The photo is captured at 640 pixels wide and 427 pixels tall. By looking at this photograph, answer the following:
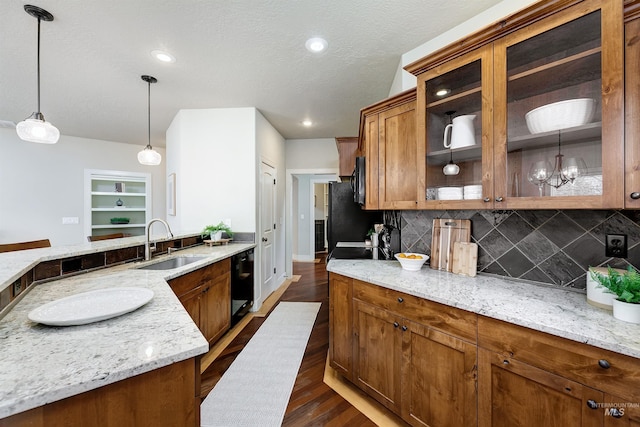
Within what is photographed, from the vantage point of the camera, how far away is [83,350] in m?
0.79

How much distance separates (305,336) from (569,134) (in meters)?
2.59

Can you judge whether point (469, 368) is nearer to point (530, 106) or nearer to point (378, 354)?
point (378, 354)

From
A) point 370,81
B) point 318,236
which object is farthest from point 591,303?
point 318,236

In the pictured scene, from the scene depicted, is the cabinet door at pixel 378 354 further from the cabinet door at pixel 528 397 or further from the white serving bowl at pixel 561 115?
the white serving bowl at pixel 561 115

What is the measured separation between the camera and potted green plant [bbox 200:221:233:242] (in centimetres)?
319

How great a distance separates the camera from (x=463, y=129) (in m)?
1.59

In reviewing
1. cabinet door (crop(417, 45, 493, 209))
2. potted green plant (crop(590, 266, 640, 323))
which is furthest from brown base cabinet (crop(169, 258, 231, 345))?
potted green plant (crop(590, 266, 640, 323))

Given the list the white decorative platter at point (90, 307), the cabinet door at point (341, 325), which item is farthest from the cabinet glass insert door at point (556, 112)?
the white decorative platter at point (90, 307)

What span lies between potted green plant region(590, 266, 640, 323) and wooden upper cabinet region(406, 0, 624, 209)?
30 cm

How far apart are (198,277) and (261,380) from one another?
0.96 meters

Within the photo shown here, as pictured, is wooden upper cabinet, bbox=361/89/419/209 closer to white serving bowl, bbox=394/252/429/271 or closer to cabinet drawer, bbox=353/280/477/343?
white serving bowl, bbox=394/252/429/271

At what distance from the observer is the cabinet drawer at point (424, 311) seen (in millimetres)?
1227

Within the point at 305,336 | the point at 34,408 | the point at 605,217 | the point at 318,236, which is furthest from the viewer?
the point at 318,236

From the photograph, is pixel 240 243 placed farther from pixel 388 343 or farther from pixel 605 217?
pixel 605 217
